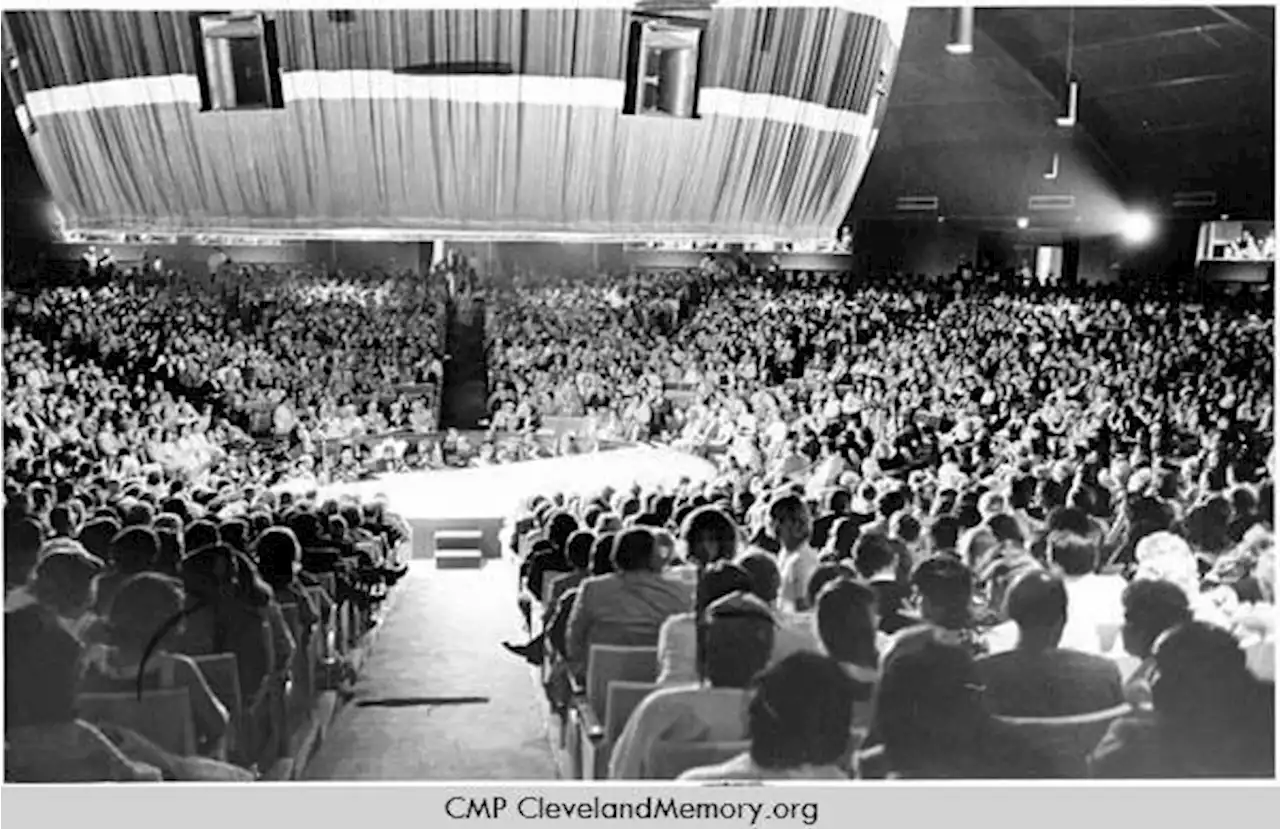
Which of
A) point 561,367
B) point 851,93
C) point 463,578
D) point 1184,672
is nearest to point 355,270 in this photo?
point 561,367

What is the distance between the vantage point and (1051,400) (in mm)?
5859

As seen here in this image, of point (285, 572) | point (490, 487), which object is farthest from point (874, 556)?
point (490, 487)

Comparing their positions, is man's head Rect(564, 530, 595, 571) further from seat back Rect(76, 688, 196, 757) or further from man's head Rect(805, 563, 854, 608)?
seat back Rect(76, 688, 196, 757)

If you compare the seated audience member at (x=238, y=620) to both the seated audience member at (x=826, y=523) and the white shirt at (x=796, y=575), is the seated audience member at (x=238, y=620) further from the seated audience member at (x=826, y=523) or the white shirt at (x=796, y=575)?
the seated audience member at (x=826, y=523)

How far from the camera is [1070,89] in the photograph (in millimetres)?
5391

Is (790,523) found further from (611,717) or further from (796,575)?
(611,717)

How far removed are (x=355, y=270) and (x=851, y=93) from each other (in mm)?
2374

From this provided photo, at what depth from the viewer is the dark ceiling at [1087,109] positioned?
185 inches

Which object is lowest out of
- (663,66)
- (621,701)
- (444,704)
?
(444,704)

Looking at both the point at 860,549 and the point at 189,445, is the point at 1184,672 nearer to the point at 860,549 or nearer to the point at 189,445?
the point at 860,549

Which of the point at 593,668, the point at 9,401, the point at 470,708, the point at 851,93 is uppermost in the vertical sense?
the point at 851,93

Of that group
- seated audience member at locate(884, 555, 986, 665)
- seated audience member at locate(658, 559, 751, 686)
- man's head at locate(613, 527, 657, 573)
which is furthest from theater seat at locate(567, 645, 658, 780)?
seated audience member at locate(884, 555, 986, 665)

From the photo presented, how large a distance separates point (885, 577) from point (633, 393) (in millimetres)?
2635

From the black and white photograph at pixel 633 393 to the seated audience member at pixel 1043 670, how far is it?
0.03 ft
